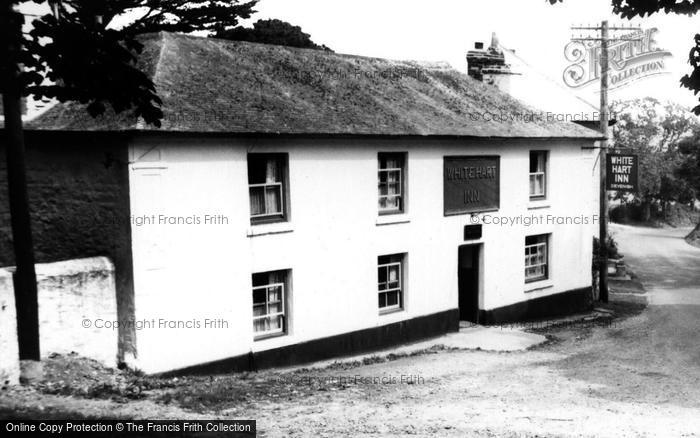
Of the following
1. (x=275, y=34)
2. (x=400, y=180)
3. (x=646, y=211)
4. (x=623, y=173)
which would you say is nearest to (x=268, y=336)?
(x=400, y=180)

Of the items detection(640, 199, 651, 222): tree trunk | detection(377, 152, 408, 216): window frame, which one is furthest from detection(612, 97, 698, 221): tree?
detection(377, 152, 408, 216): window frame

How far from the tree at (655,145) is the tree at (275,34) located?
31619 mm

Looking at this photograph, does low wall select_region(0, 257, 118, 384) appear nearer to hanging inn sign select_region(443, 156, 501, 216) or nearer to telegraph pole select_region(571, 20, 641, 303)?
hanging inn sign select_region(443, 156, 501, 216)

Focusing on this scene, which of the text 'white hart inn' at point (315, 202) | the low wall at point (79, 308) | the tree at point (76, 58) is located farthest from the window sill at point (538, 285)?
the tree at point (76, 58)

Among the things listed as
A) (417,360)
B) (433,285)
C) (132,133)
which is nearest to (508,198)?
(433,285)

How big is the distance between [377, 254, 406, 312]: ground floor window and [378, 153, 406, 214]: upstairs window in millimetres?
1234

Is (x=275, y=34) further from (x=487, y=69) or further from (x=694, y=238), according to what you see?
(x=694, y=238)

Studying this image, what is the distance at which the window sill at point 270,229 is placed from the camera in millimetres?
15398

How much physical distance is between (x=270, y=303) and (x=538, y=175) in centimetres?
1092

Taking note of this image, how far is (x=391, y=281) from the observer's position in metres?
18.9

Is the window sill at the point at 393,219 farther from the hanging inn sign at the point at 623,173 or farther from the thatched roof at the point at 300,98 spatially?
the hanging inn sign at the point at 623,173

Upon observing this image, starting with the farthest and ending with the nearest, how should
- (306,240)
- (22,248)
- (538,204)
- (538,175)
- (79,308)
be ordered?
(538,175) < (538,204) < (306,240) < (79,308) < (22,248)

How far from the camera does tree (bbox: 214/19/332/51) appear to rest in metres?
36.1

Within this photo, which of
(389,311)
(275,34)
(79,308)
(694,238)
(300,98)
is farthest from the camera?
(694,238)
